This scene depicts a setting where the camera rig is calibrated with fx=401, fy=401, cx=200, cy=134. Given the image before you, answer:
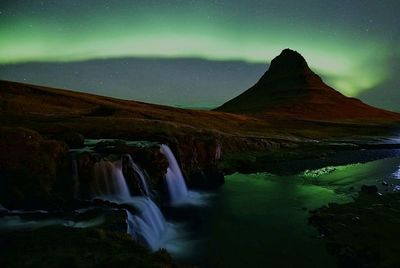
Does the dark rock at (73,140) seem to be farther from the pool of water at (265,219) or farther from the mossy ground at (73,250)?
the mossy ground at (73,250)

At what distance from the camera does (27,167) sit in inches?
779

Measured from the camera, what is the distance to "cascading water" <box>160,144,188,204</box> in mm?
26953

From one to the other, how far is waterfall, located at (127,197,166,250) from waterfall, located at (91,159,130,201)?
843 mm

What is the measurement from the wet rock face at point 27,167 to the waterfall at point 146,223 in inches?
164

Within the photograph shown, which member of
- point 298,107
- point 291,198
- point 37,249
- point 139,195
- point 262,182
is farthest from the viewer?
point 298,107

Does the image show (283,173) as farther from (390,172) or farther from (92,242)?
(92,242)

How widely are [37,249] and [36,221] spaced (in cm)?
436

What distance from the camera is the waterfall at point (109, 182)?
69.0 feet

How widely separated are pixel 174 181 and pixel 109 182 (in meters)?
7.73

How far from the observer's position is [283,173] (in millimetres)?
37594

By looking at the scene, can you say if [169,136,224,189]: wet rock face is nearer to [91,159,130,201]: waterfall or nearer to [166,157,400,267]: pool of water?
[166,157,400,267]: pool of water

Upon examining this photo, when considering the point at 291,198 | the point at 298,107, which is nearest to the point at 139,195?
the point at 291,198

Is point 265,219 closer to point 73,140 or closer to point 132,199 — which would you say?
point 132,199

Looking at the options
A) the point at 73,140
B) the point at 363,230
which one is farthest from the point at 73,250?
the point at 73,140
